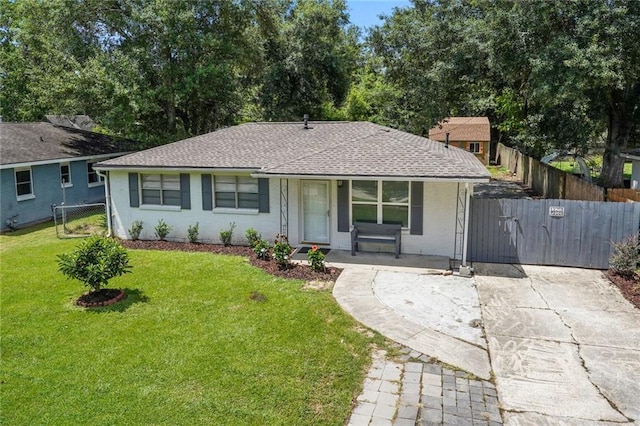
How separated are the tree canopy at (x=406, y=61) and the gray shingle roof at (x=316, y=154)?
4.87m

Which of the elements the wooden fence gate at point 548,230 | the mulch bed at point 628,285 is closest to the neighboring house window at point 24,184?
the wooden fence gate at point 548,230

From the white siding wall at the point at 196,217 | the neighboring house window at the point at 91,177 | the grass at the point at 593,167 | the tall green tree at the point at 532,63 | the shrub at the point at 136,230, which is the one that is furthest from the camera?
the grass at the point at 593,167

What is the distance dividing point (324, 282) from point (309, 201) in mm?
3439

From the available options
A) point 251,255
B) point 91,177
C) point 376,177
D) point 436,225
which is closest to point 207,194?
point 251,255

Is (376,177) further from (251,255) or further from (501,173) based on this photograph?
(501,173)

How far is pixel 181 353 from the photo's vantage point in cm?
711

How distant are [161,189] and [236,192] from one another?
2535 millimetres

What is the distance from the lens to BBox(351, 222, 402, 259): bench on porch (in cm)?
1220

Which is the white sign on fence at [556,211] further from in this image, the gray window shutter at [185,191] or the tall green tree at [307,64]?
the tall green tree at [307,64]

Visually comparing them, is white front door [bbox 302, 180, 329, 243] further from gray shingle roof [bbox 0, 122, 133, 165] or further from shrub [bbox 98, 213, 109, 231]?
gray shingle roof [bbox 0, 122, 133, 165]

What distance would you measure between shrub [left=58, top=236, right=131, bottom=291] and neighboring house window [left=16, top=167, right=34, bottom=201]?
10824 mm

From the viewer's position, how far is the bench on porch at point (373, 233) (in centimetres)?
1220

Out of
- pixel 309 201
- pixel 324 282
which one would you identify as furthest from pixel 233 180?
pixel 324 282

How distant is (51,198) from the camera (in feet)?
62.7
